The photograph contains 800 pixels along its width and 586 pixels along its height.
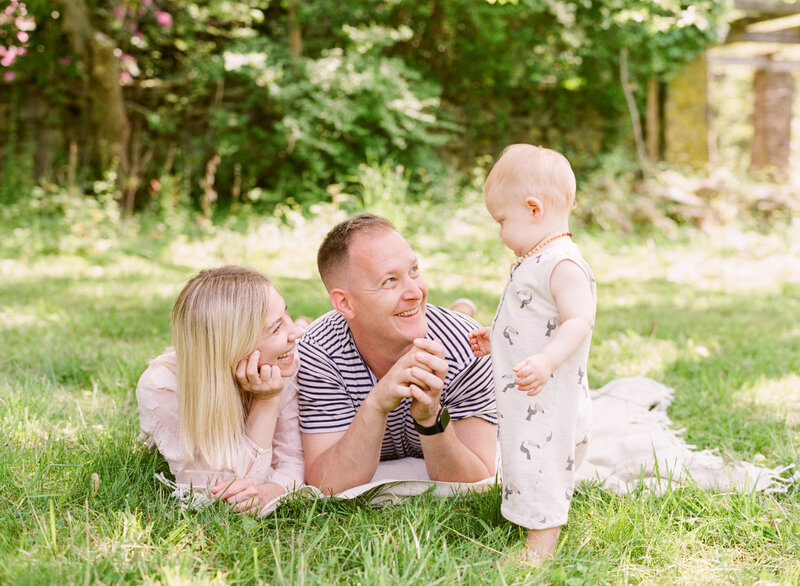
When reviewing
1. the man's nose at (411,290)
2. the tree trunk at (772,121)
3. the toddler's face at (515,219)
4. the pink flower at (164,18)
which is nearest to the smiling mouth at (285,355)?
the man's nose at (411,290)

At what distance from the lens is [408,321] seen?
251cm

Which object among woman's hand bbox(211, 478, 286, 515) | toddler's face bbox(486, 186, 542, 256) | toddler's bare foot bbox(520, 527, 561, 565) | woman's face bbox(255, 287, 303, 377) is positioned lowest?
toddler's bare foot bbox(520, 527, 561, 565)

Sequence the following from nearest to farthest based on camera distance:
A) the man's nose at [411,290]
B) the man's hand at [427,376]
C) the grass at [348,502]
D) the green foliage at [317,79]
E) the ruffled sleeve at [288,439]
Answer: the grass at [348,502] → the man's hand at [427,376] → the man's nose at [411,290] → the ruffled sleeve at [288,439] → the green foliage at [317,79]

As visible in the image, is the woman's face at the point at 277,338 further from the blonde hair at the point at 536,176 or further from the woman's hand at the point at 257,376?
the blonde hair at the point at 536,176

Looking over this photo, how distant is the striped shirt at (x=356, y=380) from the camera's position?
2645 millimetres

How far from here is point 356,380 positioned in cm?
269

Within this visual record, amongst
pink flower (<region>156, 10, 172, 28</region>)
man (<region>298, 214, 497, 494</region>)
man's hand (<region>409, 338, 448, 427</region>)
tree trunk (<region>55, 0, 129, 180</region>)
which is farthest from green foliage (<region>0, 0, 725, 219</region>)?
man's hand (<region>409, 338, 448, 427</region>)

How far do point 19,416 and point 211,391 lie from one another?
1.03 metres

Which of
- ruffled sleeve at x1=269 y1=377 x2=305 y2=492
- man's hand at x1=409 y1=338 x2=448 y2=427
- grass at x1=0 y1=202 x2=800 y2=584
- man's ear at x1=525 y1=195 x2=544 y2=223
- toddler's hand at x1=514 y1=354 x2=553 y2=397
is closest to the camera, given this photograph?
toddler's hand at x1=514 y1=354 x2=553 y2=397

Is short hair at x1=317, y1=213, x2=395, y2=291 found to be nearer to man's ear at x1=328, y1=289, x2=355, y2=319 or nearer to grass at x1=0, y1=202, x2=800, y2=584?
man's ear at x1=328, y1=289, x2=355, y2=319

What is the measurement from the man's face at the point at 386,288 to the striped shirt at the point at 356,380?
0.18 meters

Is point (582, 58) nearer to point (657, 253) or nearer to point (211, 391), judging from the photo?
point (657, 253)

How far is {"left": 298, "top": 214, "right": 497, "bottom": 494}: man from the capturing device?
2377 millimetres

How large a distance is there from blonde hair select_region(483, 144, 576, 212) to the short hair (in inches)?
22.8
